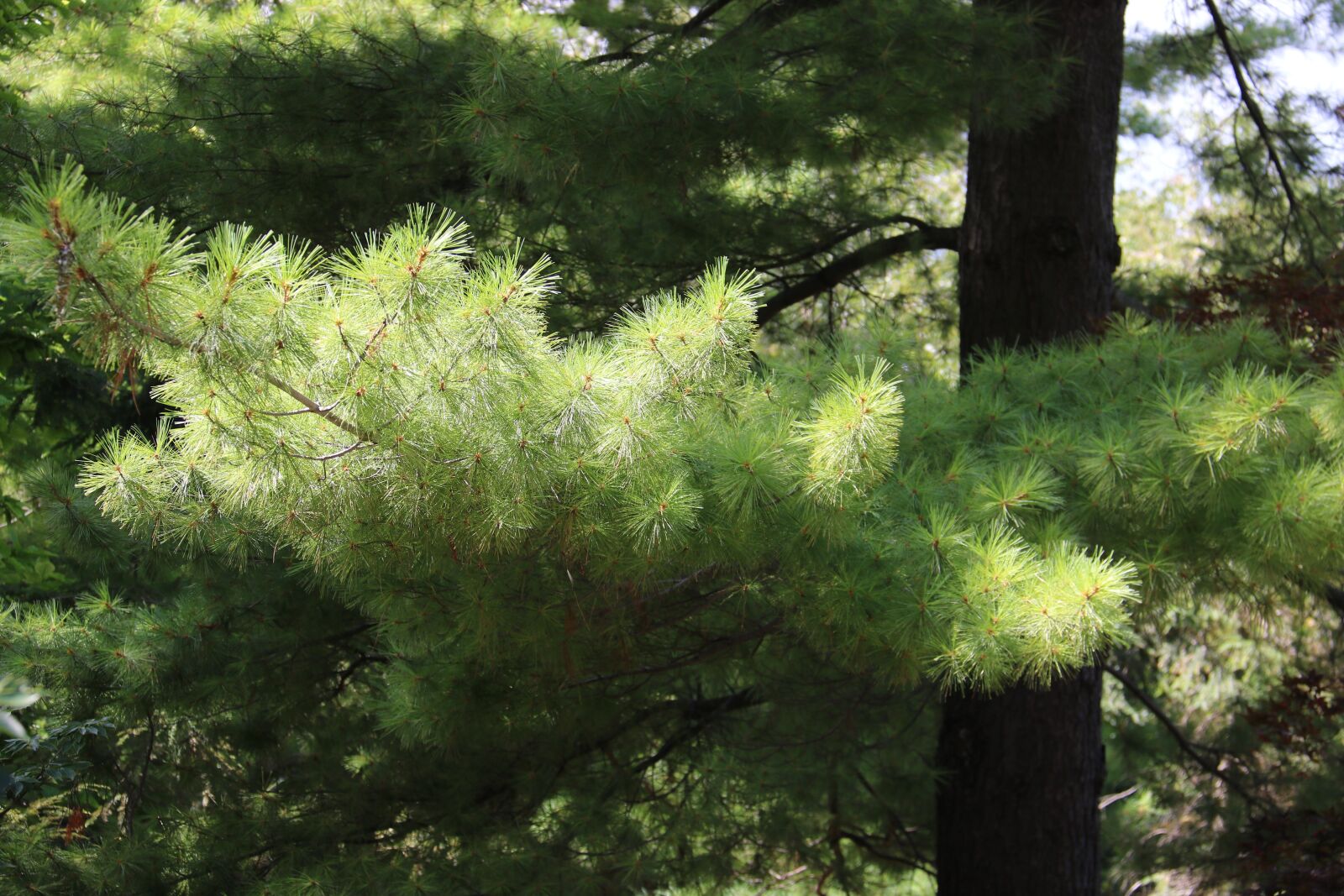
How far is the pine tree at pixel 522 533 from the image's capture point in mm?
2109

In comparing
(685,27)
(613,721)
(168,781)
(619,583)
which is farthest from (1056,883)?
(685,27)

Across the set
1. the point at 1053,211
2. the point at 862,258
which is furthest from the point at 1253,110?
the point at 862,258

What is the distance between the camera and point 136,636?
3.51 m

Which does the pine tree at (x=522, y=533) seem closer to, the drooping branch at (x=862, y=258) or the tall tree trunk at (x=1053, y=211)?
the tall tree trunk at (x=1053, y=211)

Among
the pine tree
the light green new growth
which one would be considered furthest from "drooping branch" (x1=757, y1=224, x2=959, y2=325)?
the light green new growth

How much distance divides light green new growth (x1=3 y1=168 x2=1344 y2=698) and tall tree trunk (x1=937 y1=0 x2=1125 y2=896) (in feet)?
6.07

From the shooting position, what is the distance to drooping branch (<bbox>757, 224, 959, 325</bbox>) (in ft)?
18.0

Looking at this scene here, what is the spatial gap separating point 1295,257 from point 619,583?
5.00 m

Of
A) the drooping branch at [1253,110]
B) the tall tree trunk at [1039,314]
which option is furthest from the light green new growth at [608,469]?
the drooping branch at [1253,110]

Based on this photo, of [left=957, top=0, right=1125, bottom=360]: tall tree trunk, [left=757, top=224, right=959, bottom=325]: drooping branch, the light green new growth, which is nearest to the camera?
the light green new growth

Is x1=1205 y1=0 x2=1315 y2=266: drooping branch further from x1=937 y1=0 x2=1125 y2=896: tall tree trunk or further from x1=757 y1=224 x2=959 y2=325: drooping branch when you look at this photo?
x1=757 y1=224 x2=959 y2=325: drooping branch

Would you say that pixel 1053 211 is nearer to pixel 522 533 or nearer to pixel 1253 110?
pixel 1253 110

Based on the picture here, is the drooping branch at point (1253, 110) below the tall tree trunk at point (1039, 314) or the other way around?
the other way around

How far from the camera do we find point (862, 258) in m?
5.52
